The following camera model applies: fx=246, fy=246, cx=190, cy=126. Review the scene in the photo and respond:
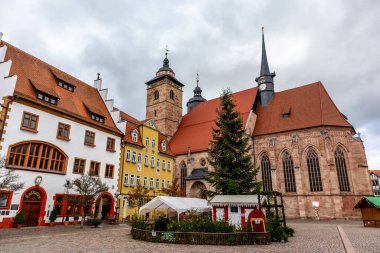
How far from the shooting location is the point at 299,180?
30.7 metres

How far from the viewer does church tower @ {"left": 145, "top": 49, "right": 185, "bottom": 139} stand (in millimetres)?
45281

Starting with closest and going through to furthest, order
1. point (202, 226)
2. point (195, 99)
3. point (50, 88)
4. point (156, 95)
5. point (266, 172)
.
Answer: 1. point (202, 226)
2. point (50, 88)
3. point (266, 172)
4. point (156, 95)
5. point (195, 99)

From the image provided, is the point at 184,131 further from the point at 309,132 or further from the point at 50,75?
the point at 50,75

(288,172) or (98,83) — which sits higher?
(98,83)

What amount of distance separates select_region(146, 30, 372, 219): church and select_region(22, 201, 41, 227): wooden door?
20.1m

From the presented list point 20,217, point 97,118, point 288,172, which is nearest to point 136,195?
point 97,118

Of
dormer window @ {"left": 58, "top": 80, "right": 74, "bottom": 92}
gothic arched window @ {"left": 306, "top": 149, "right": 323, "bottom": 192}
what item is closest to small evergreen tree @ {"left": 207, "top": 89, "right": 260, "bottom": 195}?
gothic arched window @ {"left": 306, "top": 149, "right": 323, "bottom": 192}

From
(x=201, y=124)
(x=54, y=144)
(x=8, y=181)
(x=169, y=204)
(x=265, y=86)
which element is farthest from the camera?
(x=201, y=124)

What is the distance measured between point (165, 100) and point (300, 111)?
23.4m

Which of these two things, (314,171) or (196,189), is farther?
(196,189)

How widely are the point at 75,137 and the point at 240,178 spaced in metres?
14.5

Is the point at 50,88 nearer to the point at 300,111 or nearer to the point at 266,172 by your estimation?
the point at 266,172

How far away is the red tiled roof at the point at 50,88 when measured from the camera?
61.5ft

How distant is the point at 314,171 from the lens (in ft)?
100
